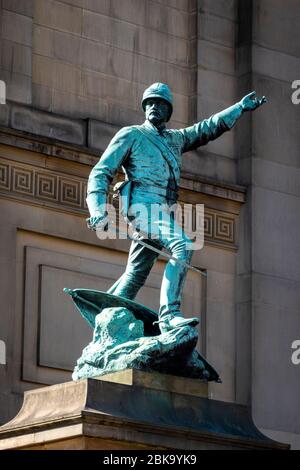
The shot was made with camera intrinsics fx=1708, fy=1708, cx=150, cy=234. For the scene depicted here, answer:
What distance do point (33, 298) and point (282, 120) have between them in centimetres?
504

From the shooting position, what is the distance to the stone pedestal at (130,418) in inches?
582

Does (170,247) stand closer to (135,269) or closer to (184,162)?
(135,269)

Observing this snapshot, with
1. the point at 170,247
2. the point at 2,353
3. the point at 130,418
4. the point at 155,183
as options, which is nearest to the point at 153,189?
the point at 155,183

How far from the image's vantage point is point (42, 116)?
21781mm

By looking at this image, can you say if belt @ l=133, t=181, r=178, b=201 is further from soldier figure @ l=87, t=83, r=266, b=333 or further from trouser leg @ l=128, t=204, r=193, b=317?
trouser leg @ l=128, t=204, r=193, b=317

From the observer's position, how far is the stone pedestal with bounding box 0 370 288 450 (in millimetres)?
14789

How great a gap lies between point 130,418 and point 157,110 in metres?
3.28

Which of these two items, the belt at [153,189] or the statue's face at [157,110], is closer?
the belt at [153,189]

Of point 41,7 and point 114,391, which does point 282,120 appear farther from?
point 114,391

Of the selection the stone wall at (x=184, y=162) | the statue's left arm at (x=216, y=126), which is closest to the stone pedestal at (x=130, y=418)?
the statue's left arm at (x=216, y=126)

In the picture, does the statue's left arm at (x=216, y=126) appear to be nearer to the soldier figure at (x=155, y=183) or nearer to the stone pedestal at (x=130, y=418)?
the soldier figure at (x=155, y=183)
